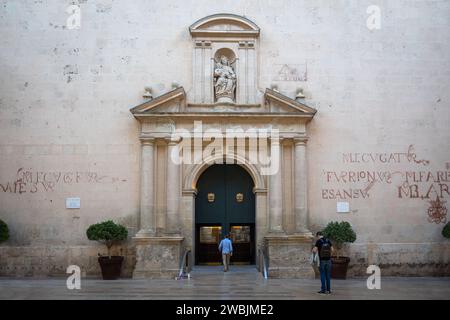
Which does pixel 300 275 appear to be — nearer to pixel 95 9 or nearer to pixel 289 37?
pixel 289 37

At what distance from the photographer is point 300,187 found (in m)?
16.6

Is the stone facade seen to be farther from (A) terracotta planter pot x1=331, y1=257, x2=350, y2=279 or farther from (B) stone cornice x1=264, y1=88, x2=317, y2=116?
(A) terracotta planter pot x1=331, y1=257, x2=350, y2=279

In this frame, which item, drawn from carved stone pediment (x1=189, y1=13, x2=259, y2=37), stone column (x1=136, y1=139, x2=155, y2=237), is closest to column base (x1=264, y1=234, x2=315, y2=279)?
stone column (x1=136, y1=139, x2=155, y2=237)

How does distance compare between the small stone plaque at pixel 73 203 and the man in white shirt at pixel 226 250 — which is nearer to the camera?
the man in white shirt at pixel 226 250

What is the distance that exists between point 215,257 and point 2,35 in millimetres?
10223

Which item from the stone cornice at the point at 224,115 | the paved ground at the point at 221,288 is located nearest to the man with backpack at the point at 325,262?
the paved ground at the point at 221,288

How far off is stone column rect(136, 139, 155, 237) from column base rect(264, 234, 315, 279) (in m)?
3.62

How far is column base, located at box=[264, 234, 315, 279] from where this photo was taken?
15.8 meters

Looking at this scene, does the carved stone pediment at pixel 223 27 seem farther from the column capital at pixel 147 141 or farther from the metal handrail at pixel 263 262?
the metal handrail at pixel 263 262

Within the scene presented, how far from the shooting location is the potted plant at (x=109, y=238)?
15.8 metres

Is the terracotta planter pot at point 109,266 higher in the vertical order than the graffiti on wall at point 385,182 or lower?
lower

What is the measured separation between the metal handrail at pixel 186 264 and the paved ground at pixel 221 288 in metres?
0.23

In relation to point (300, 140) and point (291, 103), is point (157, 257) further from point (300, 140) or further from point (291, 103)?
point (291, 103)
